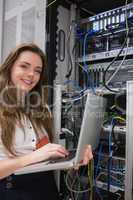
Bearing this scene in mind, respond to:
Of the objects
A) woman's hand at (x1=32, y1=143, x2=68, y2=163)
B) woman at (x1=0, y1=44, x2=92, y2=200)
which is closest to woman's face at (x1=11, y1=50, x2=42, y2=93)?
woman at (x1=0, y1=44, x2=92, y2=200)

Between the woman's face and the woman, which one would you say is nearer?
the woman

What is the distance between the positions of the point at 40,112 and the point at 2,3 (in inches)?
33.6

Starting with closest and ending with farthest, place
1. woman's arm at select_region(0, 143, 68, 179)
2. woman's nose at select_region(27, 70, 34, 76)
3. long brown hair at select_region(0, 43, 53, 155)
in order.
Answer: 1. woman's arm at select_region(0, 143, 68, 179)
2. long brown hair at select_region(0, 43, 53, 155)
3. woman's nose at select_region(27, 70, 34, 76)

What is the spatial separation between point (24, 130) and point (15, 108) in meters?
0.11

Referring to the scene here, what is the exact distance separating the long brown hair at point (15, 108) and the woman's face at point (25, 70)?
20 millimetres

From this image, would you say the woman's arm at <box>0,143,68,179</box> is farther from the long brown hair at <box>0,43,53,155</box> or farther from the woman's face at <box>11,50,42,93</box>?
the woman's face at <box>11,50,42,93</box>

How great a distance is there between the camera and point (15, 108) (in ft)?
3.72

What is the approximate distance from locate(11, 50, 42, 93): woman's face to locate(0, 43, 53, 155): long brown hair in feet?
0.07

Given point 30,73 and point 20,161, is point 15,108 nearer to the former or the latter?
point 30,73

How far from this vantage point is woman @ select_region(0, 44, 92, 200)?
957mm

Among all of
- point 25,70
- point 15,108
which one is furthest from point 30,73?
point 15,108

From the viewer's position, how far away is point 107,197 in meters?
1.55

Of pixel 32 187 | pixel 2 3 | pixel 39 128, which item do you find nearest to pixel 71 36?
pixel 2 3

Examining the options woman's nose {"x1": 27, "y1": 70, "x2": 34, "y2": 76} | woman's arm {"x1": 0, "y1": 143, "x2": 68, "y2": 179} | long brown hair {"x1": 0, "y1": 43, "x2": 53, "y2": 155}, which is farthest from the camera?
woman's nose {"x1": 27, "y1": 70, "x2": 34, "y2": 76}
